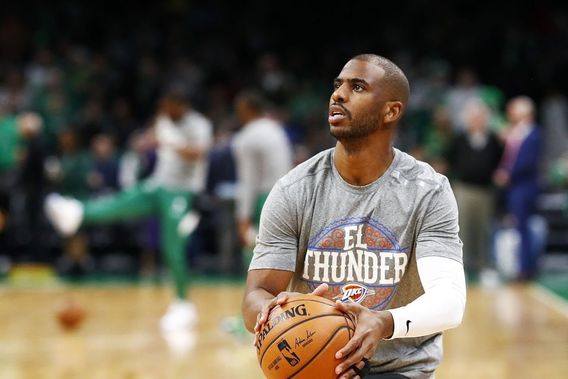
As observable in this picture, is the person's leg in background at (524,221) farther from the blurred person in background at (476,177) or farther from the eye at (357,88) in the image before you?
the eye at (357,88)

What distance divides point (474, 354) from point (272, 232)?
415cm

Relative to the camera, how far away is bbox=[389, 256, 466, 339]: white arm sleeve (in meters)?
3.46

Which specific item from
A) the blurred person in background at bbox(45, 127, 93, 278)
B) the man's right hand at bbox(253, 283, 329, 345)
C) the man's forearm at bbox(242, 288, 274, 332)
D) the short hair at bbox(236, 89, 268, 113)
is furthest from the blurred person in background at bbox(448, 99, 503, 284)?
the man's right hand at bbox(253, 283, 329, 345)

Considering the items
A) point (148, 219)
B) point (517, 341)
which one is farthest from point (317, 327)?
point (148, 219)

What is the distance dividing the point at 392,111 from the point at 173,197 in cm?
556

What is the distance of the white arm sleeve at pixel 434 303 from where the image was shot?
11.3ft

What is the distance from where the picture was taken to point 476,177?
1220cm

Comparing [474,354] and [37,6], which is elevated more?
[37,6]

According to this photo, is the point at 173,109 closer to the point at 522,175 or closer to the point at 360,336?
the point at 522,175

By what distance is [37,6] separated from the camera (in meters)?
18.6

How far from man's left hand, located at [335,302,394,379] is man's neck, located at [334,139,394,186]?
0.57 meters

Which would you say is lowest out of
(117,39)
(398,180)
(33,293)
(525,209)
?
(33,293)

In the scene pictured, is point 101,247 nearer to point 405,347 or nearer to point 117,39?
point 117,39

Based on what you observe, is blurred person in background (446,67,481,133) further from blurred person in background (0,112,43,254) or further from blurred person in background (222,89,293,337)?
blurred person in background (222,89,293,337)
